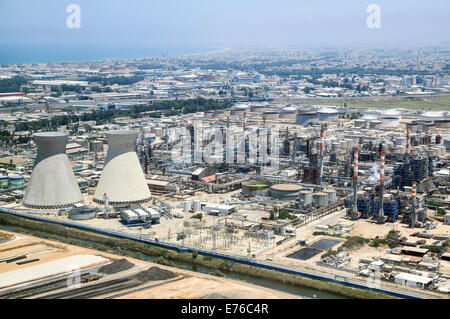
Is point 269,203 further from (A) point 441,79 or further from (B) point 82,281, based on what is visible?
(A) point 441,79

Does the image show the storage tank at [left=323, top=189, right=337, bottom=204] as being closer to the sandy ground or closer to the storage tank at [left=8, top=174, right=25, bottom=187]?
the sandy ground

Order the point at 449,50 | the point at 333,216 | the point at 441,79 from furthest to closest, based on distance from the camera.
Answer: the point at 449,50 → the point at 441,79 → the point at 333,216

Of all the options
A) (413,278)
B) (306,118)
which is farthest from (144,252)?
(306,118)

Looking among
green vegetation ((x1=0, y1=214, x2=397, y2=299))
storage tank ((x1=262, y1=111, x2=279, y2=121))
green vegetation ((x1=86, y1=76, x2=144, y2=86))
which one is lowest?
green vegetation ((x1=0, y1=214, x2=397, y2=299))

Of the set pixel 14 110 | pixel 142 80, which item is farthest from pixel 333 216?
pixel 142 80

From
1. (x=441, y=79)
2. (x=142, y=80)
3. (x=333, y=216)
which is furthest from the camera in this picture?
(x=142, y=80)

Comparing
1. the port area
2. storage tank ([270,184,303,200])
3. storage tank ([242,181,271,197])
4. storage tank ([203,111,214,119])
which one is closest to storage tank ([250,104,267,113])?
storage tank ([203,111,214,119])
